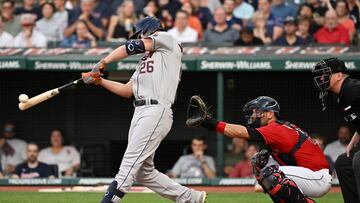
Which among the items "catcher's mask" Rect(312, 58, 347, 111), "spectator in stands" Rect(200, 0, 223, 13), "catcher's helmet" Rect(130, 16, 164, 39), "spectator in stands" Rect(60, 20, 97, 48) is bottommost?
"catcher's mask" Rect(312, 58, 347, 111)

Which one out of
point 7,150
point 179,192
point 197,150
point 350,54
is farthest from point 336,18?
point 179,192

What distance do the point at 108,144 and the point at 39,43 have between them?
77.2 inches

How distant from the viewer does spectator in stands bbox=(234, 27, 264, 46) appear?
13273 millimetres

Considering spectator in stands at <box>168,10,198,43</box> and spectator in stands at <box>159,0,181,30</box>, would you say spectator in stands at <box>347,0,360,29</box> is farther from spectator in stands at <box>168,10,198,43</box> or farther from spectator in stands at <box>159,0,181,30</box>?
spectator in stands at <box>159,0,181,30</box>

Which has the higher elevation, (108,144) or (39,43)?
(39,43)

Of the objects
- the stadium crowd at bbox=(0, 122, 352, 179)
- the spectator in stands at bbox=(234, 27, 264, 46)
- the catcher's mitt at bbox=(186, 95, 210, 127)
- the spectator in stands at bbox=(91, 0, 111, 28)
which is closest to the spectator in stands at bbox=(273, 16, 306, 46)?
the spectator in stands at bbox=(234, 27, 264, 46)

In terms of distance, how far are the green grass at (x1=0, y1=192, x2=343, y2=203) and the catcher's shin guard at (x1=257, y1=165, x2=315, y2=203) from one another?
280 cm

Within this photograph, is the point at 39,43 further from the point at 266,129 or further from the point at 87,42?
the point at 266,129

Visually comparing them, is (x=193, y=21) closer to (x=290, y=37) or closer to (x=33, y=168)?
(x=290, y=37)

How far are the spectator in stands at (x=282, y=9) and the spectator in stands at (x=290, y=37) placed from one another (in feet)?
1.74

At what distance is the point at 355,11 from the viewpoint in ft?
45.8

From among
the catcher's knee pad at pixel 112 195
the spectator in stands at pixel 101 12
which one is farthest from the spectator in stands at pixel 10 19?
the catcher's knee pad at pixel 112 195

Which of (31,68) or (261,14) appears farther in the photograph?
(261,14)

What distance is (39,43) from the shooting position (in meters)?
14.0
